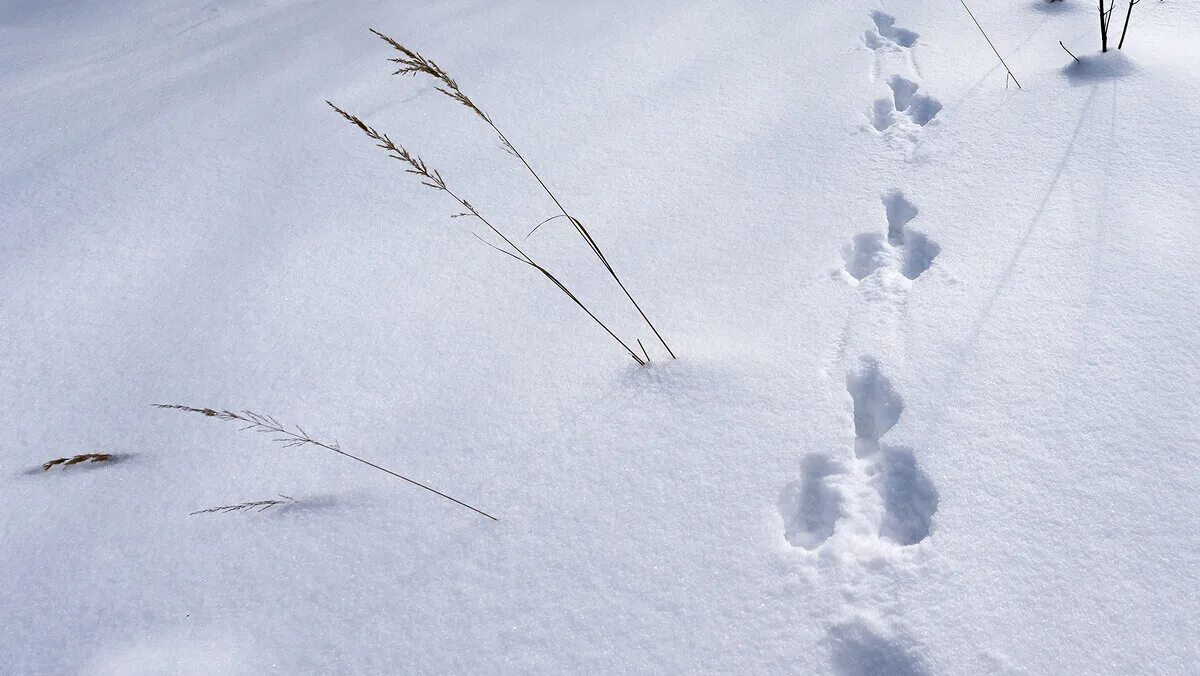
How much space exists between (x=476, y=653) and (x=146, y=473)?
0.75m

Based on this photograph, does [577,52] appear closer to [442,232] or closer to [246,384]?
[442,232]

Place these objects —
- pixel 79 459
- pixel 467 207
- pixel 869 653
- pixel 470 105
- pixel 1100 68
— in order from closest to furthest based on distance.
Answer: pixel 869 653 < pixel 470 105 < pixel 79 459 < pixel 467 207 < pixel 1100 68

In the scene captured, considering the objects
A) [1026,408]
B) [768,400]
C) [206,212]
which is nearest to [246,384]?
[206,212]

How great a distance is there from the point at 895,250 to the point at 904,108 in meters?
0.64

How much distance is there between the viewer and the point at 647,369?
4.09ft

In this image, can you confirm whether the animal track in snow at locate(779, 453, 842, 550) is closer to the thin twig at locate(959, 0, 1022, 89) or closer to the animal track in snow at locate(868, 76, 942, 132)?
the animal track in snow at locate(868, 76, 942, 132)

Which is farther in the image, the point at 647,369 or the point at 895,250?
the point at 895,250

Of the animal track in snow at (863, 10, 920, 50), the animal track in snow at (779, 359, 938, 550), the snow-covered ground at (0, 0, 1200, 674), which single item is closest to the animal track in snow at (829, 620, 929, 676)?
the snow-covered ground at (0, 0, 1200, 674)

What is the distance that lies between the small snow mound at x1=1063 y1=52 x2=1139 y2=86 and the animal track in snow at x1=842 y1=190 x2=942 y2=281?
0.74m

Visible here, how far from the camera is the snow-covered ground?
0.92m

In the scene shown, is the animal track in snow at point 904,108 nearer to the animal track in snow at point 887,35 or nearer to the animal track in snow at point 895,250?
the animal track in snow at point 887,35

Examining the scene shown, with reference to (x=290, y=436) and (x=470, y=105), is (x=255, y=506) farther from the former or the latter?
(x=470, y=105)

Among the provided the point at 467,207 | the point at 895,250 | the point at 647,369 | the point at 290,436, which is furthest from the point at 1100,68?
the point at 290,436

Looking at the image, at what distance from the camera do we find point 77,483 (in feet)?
3.93
